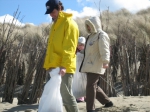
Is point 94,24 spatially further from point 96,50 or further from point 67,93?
point 67,93

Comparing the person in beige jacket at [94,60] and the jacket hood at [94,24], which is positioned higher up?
the jacket hood at [94,24]

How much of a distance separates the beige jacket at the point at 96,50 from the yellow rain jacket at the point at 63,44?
0.57 metres

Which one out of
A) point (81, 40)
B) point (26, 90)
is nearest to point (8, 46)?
point (26, 90)

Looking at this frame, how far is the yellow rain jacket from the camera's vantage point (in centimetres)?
236

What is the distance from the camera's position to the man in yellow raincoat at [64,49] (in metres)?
2.37

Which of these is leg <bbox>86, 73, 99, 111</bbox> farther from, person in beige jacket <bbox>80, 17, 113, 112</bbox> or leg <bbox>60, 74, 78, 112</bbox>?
leg <bbox>60, 74, 78, 112</bbox>

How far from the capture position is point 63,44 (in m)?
2.39

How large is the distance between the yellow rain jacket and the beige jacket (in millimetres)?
570

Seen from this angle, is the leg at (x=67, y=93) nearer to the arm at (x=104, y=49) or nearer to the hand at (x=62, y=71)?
the hand at (x=62, y=71)

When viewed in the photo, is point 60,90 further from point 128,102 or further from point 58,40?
point 128,102

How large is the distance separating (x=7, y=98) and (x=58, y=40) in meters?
2.04

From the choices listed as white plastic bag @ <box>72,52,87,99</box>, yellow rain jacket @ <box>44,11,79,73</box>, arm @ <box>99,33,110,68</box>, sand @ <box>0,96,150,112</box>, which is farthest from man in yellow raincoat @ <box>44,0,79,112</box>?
white plastic bag @ <box>72,52,87,99</box>

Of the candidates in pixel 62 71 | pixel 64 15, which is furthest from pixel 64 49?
pixel 64 15

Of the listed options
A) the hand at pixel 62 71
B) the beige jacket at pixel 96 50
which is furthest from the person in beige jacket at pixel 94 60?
the hand at pixel 62 71
